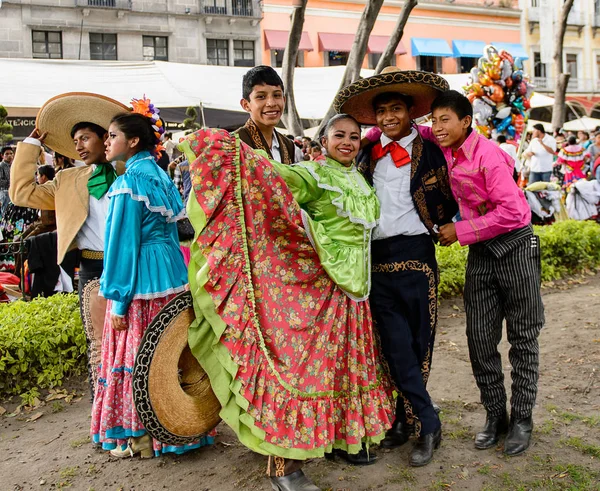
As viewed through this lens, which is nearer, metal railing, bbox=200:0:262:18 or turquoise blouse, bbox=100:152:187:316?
turquoise blouse, bbox=100:152:187:316

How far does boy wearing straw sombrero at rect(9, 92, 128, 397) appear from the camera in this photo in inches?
157

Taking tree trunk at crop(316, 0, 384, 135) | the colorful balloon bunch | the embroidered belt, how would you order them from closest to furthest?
1. the embroidered belt
2. the colorful balloon bunch
3. tree trunk at crop(316, 0, 384, 135)

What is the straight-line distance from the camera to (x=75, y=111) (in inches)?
158

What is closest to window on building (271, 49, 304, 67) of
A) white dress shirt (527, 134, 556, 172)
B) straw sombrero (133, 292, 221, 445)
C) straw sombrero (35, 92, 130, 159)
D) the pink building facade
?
the pink building facade

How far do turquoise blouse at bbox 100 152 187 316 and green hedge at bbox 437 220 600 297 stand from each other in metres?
4.42

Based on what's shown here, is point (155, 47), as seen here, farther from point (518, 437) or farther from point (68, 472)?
point (518, 437)

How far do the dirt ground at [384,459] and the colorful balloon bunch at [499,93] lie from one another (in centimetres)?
293

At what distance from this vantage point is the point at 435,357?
548 centimetres

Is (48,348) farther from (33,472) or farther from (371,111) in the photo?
(371,111)

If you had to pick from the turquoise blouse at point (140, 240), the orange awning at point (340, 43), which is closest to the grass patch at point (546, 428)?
the turquoise blouse at point (140, 240)

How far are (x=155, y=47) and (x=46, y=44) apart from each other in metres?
4.00

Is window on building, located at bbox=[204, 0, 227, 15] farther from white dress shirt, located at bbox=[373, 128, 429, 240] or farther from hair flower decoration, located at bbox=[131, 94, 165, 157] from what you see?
white dress shirt, located at bbox=[373, 128, 429, 240]

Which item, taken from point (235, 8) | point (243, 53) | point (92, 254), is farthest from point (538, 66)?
point (92, 254)

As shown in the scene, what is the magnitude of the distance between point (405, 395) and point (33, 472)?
217 cm
